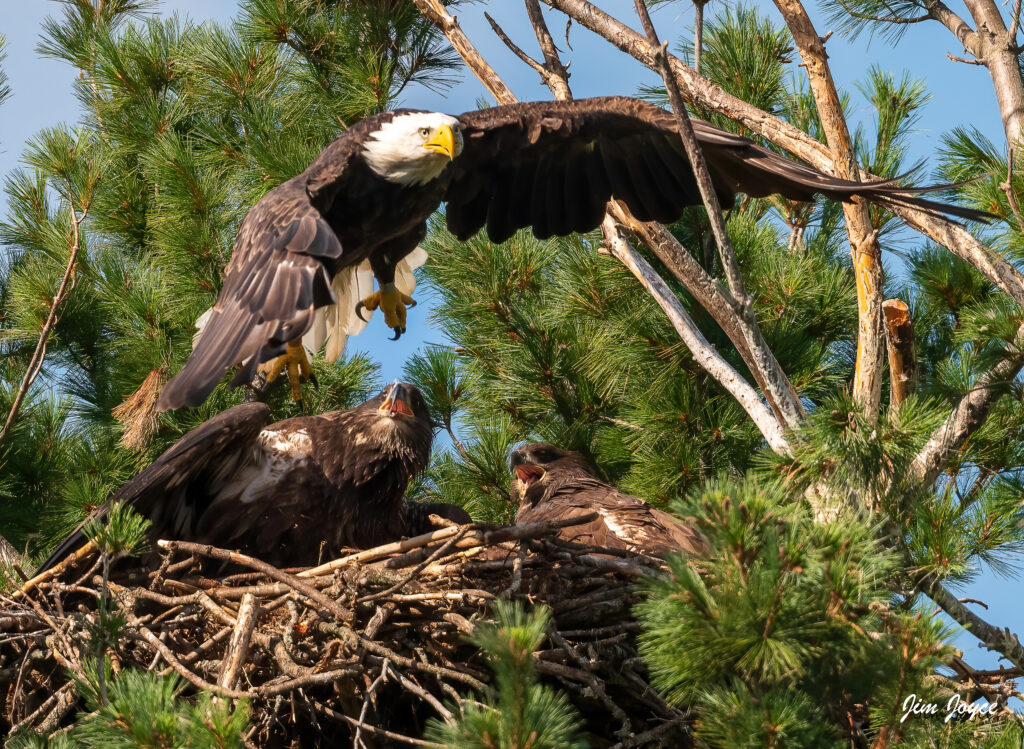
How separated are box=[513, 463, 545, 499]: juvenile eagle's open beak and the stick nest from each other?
1.47m

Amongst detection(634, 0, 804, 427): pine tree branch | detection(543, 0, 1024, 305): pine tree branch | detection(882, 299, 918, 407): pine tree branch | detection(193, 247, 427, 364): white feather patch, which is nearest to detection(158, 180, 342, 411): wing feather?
detection(634, 0, 804, 427): pine tree branch

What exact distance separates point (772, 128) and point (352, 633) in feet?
10.4

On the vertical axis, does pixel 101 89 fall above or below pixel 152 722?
above

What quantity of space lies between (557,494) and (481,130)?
1.64 meters

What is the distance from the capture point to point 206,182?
6.58 metres

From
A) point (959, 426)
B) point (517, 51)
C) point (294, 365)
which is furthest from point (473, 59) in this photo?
point (959, 426)

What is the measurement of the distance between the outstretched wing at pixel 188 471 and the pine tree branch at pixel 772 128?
7.19 feet

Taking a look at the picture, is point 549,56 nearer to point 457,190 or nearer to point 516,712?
point 457,190

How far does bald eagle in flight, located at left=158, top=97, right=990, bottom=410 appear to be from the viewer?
424cm

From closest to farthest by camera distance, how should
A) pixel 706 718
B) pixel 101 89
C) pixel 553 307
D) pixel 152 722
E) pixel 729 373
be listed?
pixel 152 722
pixel 706 718
pixel 729 373
pixel 553 307
pixel 101 89

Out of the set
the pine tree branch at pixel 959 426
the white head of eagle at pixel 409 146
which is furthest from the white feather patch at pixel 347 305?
the pine tree branch at pixel 959 426

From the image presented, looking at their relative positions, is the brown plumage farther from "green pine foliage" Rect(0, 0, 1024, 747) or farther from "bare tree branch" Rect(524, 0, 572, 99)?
"bare tree branch" Rect(524, 0, 572, 99)

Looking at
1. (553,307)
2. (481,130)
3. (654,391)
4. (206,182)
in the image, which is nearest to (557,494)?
(654,391)

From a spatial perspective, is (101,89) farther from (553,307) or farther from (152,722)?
(152,722)
